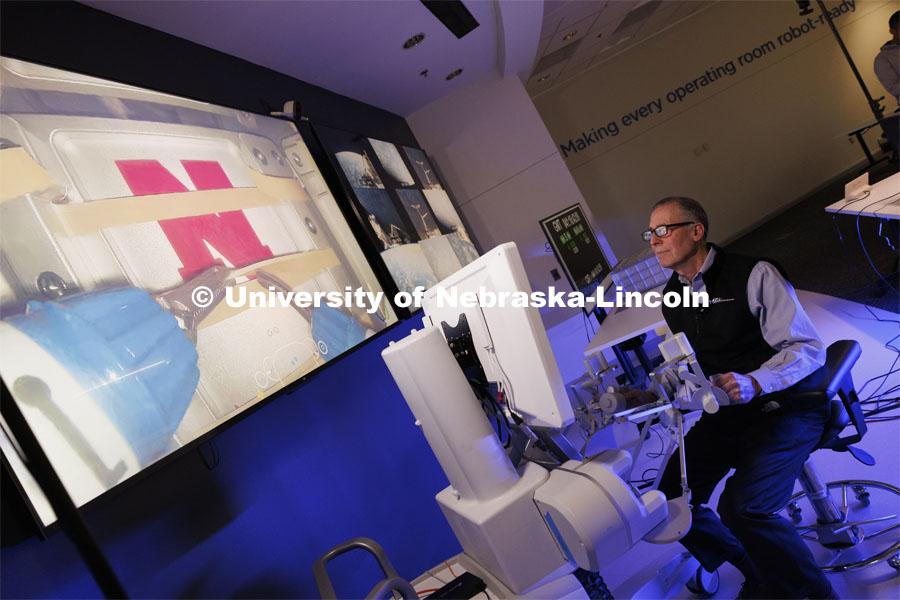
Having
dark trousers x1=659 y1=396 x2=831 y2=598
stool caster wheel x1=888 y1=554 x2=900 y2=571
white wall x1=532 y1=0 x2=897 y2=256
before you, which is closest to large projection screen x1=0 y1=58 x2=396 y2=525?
dark trousers x1=659 y1=396 x2=831 y2=598

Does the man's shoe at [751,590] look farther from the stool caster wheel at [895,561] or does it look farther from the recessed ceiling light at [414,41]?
the recessed ceiling light at [414,41]

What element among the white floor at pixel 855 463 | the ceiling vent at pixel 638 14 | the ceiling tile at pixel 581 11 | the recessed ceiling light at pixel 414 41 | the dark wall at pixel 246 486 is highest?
the ceiling vent at pixel 638 14

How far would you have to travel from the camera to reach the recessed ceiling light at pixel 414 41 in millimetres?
3742

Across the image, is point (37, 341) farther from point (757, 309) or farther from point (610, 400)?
point (757, 309)

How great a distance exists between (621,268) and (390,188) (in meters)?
1.61

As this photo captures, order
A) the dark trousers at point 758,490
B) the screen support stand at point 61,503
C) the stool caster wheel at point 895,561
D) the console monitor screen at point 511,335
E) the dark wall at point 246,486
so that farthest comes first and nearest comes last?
the stool caster wheel at point 895,561 → the dark trousers at point 758,490 → the dark wall at point 246,486 → the console monitor screen at point 511,335 → the screen support stand at point 61,503

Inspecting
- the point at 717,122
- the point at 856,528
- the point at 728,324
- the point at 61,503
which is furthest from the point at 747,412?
the point at 717,122

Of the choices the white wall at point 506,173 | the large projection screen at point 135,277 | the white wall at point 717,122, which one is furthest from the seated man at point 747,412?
the white wall at point 717,122

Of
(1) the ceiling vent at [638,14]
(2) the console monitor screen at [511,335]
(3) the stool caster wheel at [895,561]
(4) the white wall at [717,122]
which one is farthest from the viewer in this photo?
(4) the white wall at [717,122]

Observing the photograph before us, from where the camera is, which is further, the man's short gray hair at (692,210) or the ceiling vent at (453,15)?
the ceiling vent at (453,15)

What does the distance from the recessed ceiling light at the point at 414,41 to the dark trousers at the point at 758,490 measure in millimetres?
2905

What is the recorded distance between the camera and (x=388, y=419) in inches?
109
